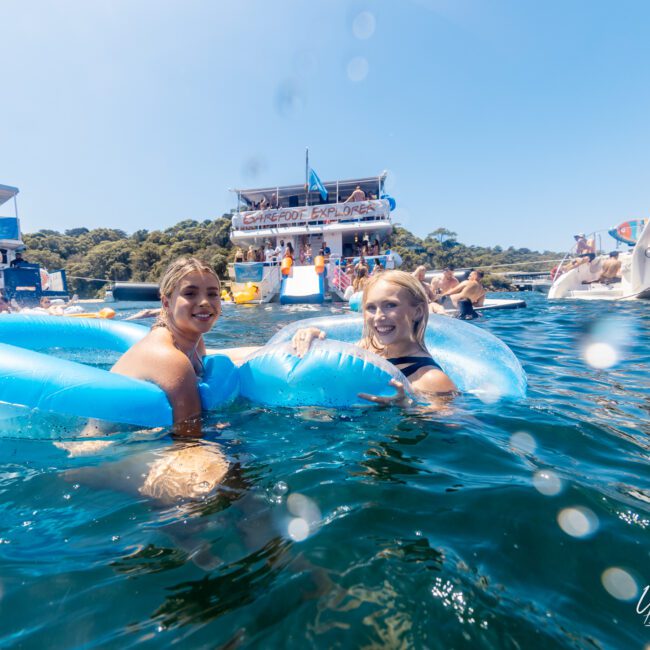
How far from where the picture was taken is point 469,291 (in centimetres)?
850

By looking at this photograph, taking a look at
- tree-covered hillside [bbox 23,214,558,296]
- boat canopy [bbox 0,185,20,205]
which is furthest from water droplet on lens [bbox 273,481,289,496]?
tree-covered hillside [bbox 23,214,558,296]

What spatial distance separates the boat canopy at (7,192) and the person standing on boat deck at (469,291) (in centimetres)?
1826

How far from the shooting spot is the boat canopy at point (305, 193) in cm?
2094

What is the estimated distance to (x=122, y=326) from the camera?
11.2 ft

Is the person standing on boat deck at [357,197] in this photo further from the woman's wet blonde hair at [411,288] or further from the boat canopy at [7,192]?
the woman's wet blonde hair at [411,288]

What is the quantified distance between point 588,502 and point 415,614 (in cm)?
91

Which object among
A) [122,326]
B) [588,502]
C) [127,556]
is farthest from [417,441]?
[122,326]

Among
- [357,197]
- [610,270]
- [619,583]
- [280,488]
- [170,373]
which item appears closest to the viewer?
[619,583]

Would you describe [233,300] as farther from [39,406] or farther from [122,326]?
[39,406]

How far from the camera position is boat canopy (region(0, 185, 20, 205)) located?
1686 centimetres

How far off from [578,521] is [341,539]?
84cm

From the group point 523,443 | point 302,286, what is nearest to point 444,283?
point 302,286

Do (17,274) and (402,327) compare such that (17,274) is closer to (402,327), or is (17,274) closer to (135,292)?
(135,292)

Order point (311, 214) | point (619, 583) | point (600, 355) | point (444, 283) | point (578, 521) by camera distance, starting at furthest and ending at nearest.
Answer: point (311, 214), point (444, 283), point (600, 355), point (578, 521), point (619, 583)
